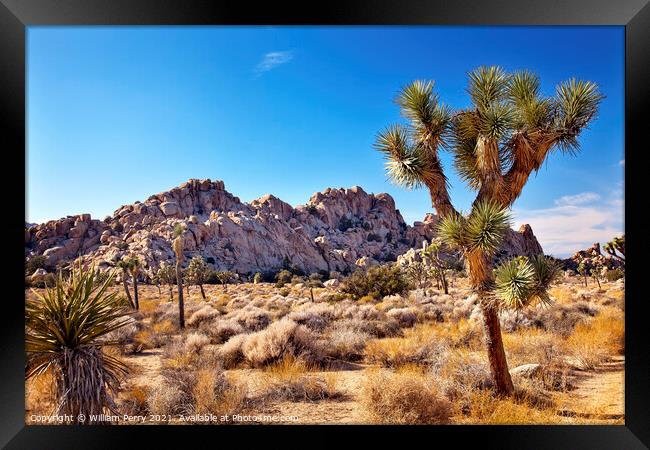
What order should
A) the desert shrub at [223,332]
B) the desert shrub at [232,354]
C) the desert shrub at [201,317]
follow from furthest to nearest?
the desert shrub at [201,317], the desert shrub at [223,332], the desert shrub at [232,354]

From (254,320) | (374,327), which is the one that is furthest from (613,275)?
(254,320)

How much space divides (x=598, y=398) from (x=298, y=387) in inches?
160

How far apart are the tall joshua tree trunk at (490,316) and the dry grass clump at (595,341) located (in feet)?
7.53

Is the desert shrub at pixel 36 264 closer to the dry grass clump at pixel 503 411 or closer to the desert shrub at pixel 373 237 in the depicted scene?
the dry grass clump at pixel 503 411

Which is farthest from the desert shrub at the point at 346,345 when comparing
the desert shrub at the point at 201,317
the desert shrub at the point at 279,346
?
the desert shrub at the point at 201,317

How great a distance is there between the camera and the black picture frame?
345cm

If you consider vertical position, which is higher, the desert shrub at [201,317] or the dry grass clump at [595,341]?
the dry grass clump at [595,341]

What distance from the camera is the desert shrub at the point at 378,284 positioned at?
13.6 metres

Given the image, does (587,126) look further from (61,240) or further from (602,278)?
(61,240)

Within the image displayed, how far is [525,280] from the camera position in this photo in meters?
3.51

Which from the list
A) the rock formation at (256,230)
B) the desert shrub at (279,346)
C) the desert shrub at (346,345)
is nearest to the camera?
the desert shrub at (279,346)

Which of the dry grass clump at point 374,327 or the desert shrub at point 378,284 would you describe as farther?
the desert shrub at point 378,284

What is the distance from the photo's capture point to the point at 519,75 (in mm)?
4152
